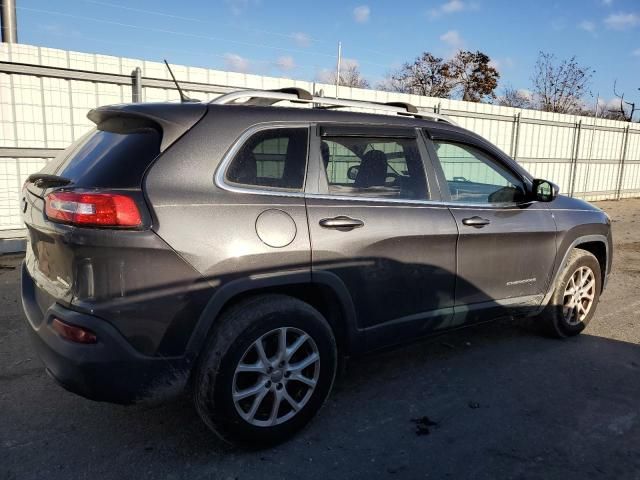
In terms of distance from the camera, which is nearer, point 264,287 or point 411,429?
point 264,287

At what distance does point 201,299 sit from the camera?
8.20 ft

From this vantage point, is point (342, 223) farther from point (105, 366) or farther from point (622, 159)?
point (622, 159)

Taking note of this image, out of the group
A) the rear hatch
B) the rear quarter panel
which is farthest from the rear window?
the rear quarter panel

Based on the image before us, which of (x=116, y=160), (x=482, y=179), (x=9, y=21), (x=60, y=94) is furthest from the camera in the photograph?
(x=9, y=21)

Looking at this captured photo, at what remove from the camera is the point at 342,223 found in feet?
9.62

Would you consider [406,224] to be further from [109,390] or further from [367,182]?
[109,390]

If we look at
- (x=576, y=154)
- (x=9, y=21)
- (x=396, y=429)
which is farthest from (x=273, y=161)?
(x=576, y=154)

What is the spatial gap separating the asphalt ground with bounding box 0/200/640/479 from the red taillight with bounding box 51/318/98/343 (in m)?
0.67

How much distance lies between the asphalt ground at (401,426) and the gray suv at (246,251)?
31cm

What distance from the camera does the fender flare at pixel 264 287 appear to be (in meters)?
2.53

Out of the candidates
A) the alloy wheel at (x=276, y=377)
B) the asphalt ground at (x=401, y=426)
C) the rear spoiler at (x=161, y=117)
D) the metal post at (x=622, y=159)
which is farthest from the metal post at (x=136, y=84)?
the metal post at (x=622, y=159)

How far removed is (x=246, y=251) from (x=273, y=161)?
0.57 metres

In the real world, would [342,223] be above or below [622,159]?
below

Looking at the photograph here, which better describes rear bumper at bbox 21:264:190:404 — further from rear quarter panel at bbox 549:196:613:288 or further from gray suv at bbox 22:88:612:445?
rear quarter panel at bbox 549:196:613:288
